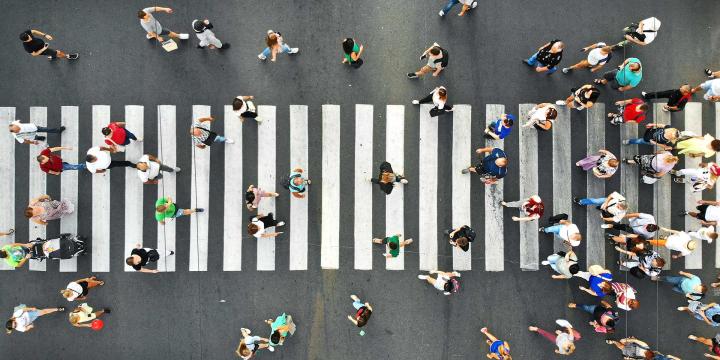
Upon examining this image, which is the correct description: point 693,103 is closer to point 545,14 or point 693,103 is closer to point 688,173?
point 688,173

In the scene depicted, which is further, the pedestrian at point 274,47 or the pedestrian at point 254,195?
the pedestrian at point 254,195

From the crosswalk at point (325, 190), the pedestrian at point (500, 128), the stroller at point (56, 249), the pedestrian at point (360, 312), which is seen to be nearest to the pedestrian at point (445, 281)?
the crosswalk at point (325, 190)

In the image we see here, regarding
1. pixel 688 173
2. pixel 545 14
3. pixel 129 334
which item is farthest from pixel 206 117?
pixel 688 173

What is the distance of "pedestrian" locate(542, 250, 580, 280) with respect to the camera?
8453mm

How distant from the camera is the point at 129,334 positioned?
9266 millimetres

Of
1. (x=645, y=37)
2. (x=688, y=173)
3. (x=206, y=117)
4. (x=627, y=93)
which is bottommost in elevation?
(x=688, y=173)

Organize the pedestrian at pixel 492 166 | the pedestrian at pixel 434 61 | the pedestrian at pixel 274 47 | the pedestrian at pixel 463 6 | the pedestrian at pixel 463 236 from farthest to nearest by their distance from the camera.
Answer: the pedestrian at pixel 463 6 → the pedestrian at pixel 434 61 → the pedestrian at pixel 492 166 → the pedestrian at pixel 463 236 → the pedestrian at pixel 274 47

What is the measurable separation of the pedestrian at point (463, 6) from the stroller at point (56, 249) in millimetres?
10013

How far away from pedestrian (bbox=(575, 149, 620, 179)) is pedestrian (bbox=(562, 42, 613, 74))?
1.96m

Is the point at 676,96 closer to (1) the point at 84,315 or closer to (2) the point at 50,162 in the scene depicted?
(2) the point at 50,162

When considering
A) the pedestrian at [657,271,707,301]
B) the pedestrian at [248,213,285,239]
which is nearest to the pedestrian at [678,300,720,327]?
the pedestrian at [657,271,707,301]

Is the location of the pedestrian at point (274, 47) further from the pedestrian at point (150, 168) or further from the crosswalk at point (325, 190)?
the pedestrian at point (150, 168)

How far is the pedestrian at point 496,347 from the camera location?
335 inches

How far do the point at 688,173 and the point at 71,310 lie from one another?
1461cm
